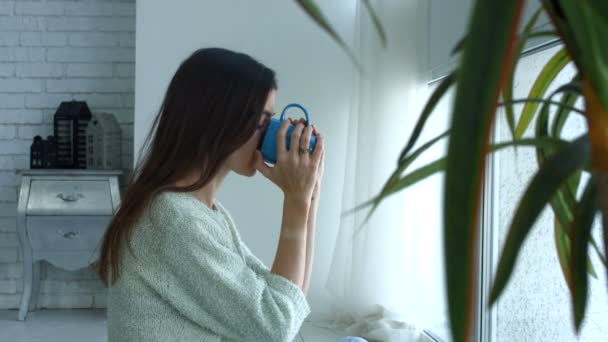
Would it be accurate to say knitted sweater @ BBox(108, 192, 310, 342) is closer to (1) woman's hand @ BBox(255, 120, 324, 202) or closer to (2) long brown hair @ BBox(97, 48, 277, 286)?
(2) long brown hair @ BBox(97, 48, 277, 286)

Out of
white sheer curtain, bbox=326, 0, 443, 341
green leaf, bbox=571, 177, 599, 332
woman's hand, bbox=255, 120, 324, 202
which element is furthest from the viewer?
white sheer curtain, bbox=326, 0, 443, 341

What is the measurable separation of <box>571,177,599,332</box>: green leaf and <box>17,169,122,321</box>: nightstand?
4.00 meters

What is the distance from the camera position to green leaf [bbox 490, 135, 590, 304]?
370 mm

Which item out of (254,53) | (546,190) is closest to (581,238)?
(546,190)

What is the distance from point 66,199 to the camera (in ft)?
14.0

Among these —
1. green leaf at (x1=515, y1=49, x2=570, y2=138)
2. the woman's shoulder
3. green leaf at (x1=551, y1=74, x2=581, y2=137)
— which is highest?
green leaf at (x1=515, y1=49, x2=570, y2=138)

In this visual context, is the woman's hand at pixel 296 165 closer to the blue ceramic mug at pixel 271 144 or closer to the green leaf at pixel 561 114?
the blue ceramic mug at pixel 271 144

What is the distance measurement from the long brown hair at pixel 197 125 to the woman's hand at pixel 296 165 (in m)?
0.10

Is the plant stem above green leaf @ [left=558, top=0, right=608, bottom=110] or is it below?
below

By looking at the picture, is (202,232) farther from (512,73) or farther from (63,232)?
(63,232)

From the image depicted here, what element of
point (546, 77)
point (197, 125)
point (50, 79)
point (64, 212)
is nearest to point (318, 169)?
point (197, 125)

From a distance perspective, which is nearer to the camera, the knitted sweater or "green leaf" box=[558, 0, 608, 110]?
"green leaf" box=[558, 0, 608, 110]

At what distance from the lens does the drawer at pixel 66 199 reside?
4.25 meters

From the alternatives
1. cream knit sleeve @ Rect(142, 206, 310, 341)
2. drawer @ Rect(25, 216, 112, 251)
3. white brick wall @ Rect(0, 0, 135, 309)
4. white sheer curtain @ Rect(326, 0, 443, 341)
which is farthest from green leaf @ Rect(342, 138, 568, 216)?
white brick wall @ Rect(0, 0, 135, 309)
